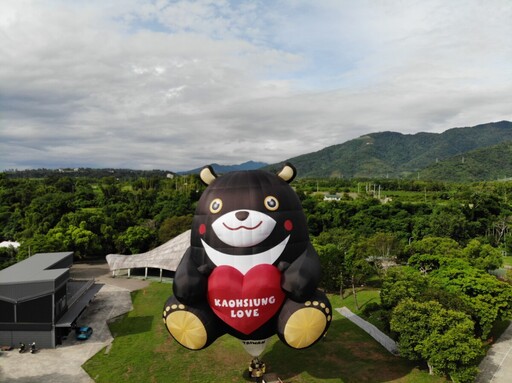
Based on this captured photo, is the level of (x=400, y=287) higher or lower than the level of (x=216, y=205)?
lower

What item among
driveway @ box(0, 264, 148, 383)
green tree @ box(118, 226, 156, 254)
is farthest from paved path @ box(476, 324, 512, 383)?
green tree @ box(118, 226, 156, 254)

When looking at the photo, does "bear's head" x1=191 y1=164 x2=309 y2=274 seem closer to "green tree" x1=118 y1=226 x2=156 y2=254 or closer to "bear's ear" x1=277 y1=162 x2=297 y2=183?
"bear's ear" x1=277 y1=162 x2=297 y2=183

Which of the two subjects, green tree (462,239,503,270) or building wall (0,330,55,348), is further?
green tree (462,239,503,270)

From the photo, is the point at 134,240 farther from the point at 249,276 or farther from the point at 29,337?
the point at 249,276

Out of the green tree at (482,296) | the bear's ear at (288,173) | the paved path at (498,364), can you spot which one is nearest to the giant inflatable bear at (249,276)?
the bear's ear at (288,173)

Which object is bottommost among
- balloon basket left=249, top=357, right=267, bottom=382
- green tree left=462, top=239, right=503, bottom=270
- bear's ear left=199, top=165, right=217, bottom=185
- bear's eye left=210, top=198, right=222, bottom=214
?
balloon basket left=249, top=357, right=267, bottom=382

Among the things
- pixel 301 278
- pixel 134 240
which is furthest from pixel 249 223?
pixel 134 240
